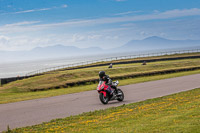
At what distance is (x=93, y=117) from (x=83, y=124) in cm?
151

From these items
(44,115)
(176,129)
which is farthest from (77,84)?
(176,129)

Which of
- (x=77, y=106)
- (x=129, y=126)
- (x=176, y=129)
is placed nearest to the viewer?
(x=176, y=129)

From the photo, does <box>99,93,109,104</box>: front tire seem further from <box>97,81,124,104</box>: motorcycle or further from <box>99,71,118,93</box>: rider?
<box>99,71,118,93</box>: rider

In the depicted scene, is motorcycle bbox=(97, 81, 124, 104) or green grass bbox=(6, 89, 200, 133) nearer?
green grass bbox=(6, 89, 200, 133)

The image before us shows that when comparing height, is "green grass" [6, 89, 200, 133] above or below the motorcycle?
below

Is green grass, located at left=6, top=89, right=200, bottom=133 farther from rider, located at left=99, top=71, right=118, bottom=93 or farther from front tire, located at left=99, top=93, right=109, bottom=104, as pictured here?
rider, located at left=99, top=71, right=118, bottom=93

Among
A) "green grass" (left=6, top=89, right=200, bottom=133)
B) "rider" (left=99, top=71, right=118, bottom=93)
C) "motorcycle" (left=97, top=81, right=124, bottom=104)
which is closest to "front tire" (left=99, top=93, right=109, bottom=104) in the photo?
"motorcycle" (left=97, top=81, right=124, bottom=104)

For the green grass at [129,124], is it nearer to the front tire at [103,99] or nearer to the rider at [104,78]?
the front tire at [103,99]

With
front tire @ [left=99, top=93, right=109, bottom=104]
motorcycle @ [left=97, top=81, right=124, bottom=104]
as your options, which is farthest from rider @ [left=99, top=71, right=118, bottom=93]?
front tire @ [left=99, top=93, right=109, bottom=104]

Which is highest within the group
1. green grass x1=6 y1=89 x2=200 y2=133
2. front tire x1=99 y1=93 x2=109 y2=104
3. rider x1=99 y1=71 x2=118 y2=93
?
rider x1=99 y1=71 x2=118 y2=93

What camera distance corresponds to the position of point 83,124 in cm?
1031

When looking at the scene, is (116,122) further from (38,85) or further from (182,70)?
(182,70)

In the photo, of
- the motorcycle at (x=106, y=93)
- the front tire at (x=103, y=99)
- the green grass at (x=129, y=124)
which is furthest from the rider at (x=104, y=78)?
the green grass at (x=129, y=124)

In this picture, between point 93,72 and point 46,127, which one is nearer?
point 46,127
